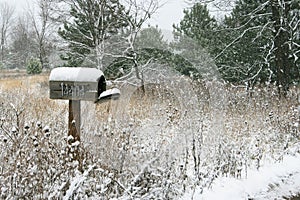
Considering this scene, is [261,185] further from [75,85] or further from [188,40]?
[188,40]

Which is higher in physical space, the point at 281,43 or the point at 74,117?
the point at 281,43

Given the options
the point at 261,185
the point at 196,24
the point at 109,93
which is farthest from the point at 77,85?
the point at 196,24

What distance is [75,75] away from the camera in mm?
3793

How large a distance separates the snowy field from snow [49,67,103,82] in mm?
Answer: 544

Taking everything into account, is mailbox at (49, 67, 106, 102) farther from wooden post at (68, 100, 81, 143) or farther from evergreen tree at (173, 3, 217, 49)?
evergreen tree at (173, 3, 217, 49)

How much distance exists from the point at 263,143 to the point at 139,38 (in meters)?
7.54

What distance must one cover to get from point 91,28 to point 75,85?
10655 mm

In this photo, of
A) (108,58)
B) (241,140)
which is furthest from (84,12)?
(241,140)

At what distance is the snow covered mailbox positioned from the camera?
379 centimetres

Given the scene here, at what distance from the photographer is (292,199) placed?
454 centimetres

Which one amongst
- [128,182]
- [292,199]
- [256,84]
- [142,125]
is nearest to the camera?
[128,182]

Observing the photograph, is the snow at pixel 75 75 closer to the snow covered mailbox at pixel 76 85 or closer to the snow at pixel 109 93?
the snow covered mailbox at pixel 76 85

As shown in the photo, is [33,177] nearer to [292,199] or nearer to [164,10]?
[292,199]

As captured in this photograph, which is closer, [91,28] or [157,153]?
[157,153]
